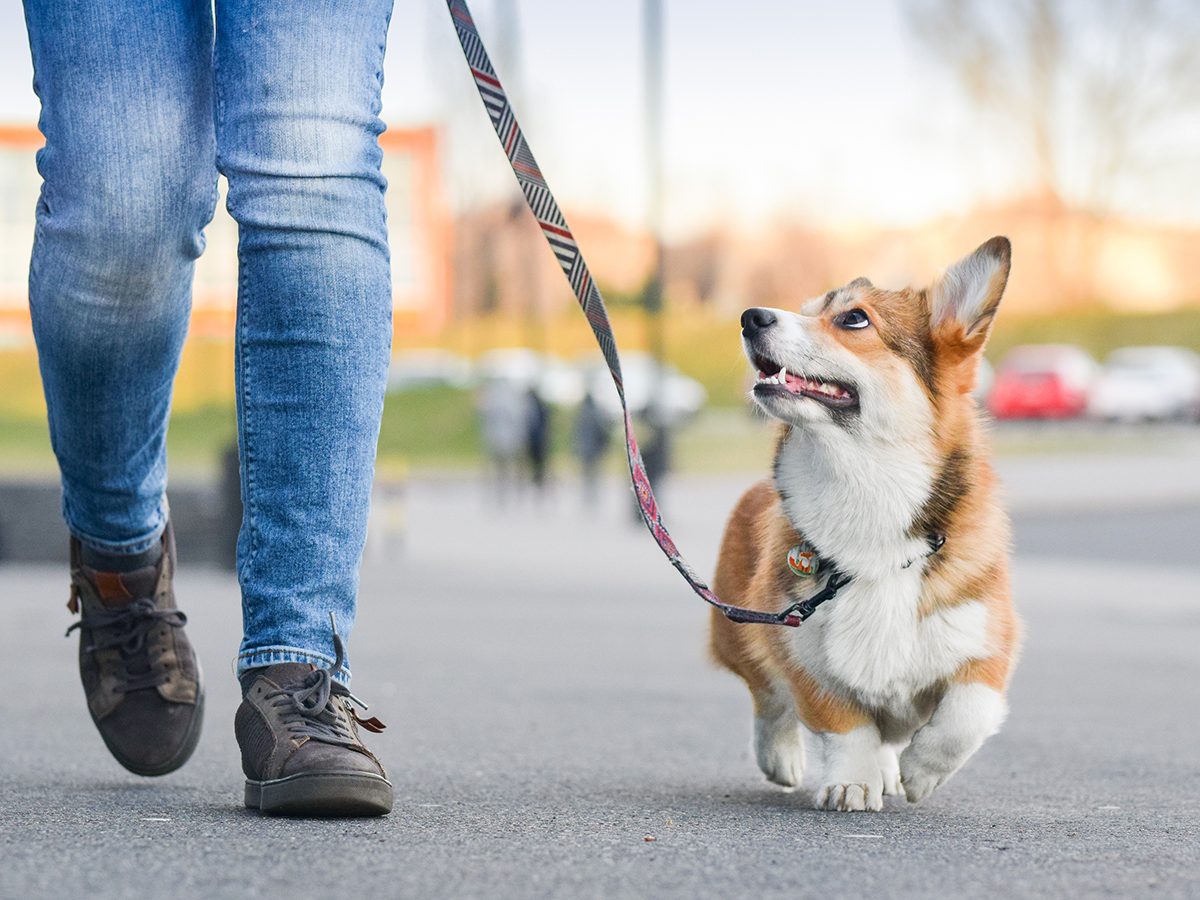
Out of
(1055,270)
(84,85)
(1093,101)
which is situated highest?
(1093,101)

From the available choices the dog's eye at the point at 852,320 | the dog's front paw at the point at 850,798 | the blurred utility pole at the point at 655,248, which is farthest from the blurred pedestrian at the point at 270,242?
the blurred utility pole at the point at 655,248

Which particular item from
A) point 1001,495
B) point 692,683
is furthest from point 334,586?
point 692,683

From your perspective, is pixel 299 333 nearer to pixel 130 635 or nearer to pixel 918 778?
pixel 130 635

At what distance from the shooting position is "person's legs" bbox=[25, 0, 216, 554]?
9.32 feet

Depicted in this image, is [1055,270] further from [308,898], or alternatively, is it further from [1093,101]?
[308,898]

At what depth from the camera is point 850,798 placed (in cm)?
319

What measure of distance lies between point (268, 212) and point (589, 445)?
72.8ft

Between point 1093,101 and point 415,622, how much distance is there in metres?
48.4

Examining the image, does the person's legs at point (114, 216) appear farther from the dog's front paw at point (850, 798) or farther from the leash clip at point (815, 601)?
the dog's front paw at point (850, 798)

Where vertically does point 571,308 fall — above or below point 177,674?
above

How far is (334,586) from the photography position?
285 centimetres

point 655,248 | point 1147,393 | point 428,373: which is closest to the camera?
point 655,248

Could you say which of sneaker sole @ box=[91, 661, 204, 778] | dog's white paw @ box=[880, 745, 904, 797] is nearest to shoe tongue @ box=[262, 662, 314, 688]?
sneaker sole @ box=[91, 661, 204, 778]

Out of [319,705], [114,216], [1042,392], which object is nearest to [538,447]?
[114,216]
